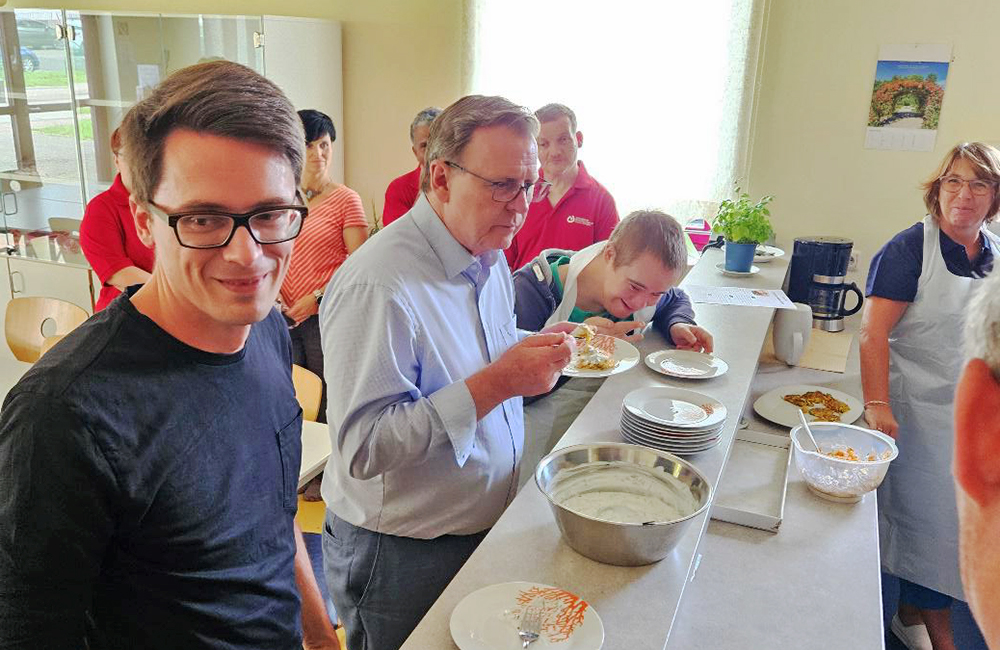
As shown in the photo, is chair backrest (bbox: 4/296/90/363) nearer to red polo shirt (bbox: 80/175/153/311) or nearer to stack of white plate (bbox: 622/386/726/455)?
red polo shirt (bbox: 80/175/153/311)

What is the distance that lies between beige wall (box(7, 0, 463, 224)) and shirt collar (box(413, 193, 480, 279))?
9.74 ft

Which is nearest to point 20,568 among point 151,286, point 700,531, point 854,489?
point 151,286

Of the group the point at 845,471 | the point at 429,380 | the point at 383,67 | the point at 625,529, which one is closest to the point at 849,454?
the point at 845,471

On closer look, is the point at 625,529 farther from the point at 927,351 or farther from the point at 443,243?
the point at 927,351

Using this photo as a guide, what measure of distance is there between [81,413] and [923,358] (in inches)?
84.5

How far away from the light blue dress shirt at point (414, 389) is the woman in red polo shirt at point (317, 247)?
5.77 feet

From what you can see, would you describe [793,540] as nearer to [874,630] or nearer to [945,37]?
[874,630]

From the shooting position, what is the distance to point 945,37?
3.18 meters

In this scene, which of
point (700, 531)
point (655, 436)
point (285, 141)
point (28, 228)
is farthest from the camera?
point (28, 228)

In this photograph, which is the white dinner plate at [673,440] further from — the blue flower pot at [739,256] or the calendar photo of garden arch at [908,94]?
the calendar photo of garden arch at [908,94]

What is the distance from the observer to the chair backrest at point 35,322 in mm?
3006

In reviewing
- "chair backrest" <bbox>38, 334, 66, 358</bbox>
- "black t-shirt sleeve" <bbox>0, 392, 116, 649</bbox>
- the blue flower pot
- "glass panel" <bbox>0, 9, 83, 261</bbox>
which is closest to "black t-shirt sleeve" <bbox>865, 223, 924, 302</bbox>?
the blue flower pot

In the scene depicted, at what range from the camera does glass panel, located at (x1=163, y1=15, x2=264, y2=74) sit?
389 cm

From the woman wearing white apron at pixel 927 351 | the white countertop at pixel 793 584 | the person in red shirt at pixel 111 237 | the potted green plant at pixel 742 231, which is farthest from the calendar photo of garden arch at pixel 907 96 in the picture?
the person in red shirt at pixel 111 237
